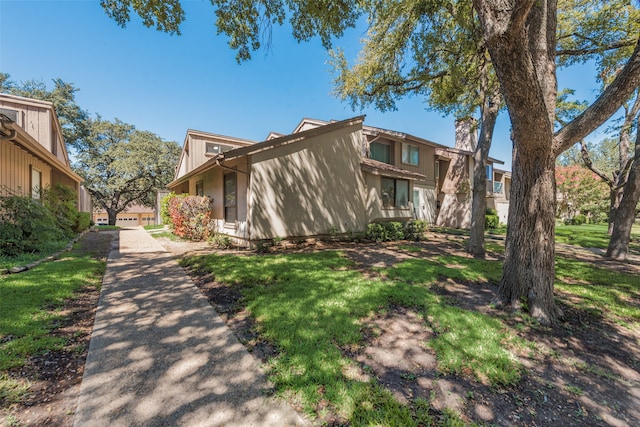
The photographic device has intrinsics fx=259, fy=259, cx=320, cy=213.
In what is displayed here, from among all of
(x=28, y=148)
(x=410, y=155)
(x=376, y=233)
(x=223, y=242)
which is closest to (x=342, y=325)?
(x=223, y=242)

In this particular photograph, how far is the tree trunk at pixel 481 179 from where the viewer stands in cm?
840

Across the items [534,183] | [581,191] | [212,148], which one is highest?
[212,148]

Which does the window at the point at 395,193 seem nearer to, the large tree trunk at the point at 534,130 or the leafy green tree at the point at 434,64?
the leafy green tree at the point at 434,64

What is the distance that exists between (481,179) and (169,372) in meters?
9.38

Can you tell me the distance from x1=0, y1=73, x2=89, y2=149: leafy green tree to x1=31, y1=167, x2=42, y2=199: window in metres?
20.3

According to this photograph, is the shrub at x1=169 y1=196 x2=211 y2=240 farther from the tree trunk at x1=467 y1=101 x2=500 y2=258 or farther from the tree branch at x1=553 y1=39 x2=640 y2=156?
the tree branch at x1=553 y1=39 x2=640 y2=156

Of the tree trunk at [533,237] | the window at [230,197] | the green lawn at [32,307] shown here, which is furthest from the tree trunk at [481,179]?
the green lawn at [32,307]

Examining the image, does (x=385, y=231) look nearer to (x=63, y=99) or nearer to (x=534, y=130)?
(x=534, y=130)

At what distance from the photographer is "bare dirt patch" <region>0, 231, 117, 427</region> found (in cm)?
197

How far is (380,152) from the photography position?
1588cm

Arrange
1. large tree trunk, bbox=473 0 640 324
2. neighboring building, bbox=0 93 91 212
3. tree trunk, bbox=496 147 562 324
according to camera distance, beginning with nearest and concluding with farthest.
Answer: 1. large tree trunk, bbox=473 0 640 324
2. tree trunk, bbox=496 147 562 324
3. neighboring building, bbox=0 93 91 212

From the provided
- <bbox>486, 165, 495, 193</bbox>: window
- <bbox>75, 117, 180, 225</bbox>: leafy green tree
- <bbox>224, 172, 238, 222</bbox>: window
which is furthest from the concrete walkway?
<bbox>75, 117, 180, 225</bbox>: leafy green tree

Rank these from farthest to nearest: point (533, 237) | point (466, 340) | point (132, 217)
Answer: point (132, 217) < point (533, 237) < point (466, 340)

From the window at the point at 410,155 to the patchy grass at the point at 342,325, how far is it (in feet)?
37.8
